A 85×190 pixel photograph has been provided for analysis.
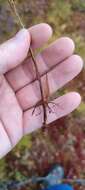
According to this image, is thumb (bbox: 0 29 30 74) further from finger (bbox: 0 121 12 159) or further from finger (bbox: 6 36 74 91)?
finger (bbox: 0 121 12 159)

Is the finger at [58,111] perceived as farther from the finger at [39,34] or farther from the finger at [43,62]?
the finger at [39,34]

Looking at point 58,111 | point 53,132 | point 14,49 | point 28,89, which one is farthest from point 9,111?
point 53,132

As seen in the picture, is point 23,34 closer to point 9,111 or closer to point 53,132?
point 9,111

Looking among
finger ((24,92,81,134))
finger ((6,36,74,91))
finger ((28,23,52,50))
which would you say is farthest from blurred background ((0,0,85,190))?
finger ((28,23,52,50))

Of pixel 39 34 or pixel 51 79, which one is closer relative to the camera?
pixel 39 34

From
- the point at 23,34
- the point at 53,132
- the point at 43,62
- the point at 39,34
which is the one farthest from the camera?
the point at 53,132

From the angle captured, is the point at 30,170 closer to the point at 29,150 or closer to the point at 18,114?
the point at 29,150
